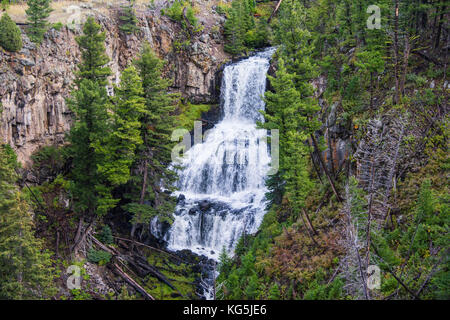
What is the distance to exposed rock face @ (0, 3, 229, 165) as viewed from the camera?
2500 centimetres

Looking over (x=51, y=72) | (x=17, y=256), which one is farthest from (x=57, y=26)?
(x=17, y=256)

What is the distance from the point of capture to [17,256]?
50.1 ft

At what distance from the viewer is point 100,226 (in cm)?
2677

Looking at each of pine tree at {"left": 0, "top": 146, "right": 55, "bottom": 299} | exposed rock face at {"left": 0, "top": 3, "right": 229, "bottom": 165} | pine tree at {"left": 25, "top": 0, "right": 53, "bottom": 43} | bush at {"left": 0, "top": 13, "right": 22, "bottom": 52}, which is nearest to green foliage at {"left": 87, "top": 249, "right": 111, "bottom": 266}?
pine tree at {"left": 0, "top": 146, "right": 55, "bottom": 299}

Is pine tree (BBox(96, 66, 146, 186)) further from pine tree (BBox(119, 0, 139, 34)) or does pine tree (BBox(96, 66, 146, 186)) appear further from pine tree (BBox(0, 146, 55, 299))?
pine tree (BBox(119, 0, 139, 34))

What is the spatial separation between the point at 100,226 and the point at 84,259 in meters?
4.31

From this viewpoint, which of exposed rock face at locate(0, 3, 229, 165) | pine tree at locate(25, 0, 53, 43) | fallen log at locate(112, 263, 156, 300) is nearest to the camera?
fallen log at locate(112, 263, 156, 300)

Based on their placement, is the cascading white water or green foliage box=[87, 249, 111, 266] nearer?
green foliage box=[87, 249, 111, 266]

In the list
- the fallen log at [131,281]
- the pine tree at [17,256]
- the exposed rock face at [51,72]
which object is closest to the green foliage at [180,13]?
the exposed rock face at [51,72]

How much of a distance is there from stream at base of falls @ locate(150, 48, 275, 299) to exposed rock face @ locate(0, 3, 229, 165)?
816 cm

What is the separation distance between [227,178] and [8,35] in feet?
64.3

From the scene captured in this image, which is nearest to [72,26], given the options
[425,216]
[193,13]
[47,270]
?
[193,13]
